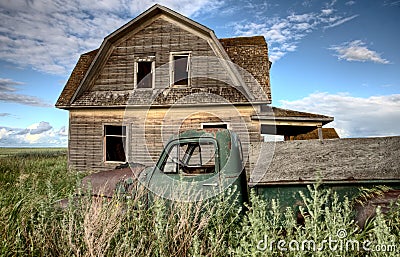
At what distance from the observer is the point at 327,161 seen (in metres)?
4.26

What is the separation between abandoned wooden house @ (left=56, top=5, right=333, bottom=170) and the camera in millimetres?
12727

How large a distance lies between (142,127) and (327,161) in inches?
404

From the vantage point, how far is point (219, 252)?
3172 mm

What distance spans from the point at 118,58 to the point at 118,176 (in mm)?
9996

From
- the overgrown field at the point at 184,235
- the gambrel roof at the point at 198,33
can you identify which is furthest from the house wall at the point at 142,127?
the overgrown field at the point at 184,235

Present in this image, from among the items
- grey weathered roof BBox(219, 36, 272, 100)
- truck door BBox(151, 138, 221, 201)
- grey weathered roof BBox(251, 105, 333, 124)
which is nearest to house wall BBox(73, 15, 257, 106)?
grey weathered roof BBox(219, 36, 272, 100)

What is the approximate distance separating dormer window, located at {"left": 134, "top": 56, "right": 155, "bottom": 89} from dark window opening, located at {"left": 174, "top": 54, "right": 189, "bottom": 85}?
3.91 ft

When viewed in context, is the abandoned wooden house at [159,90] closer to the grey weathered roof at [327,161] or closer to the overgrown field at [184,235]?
the grey weathered roof at [327,161]

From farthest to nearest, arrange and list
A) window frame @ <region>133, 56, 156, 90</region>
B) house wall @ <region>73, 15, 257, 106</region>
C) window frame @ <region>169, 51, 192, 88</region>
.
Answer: window frame @ <region>133, 56, 156, 90</region> → window frame @ <region>169, 51, 192, 88</region> → house wall @ <region>73, 15, 257, 106</region>

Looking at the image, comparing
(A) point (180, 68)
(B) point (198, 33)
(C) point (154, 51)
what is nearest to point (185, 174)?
(B) point (198, 33)

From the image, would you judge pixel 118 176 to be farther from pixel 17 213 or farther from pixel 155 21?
pixel 155 21

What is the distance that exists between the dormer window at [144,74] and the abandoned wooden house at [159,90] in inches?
2.0

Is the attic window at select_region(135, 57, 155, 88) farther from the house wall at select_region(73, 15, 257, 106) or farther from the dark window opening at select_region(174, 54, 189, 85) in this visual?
the dark window opening at select_region(174, 54, 189, 85)

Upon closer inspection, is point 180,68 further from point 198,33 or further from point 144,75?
point 198,33
